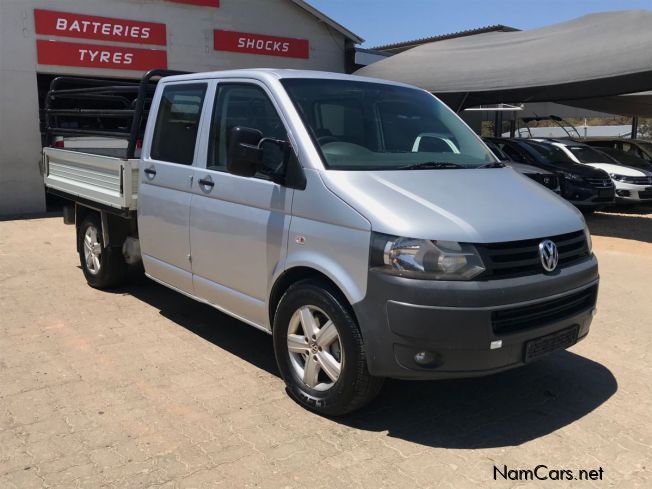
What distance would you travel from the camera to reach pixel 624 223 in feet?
39.5

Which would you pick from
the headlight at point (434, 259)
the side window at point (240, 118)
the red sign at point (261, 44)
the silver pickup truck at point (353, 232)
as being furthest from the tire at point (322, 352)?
the red sign at point (261, 44)

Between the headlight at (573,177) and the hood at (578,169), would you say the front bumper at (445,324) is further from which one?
the hood at (578,169)

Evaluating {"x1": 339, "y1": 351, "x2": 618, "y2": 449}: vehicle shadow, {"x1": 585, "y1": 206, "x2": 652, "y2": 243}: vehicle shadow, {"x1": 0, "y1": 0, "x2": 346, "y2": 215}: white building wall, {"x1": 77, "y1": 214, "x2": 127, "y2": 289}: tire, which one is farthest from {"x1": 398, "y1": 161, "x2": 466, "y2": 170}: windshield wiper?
{"x1": 0, "y1": 0, "x2": 346, "y2": 215}: white building wall

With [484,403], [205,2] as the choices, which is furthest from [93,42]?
[484,403]

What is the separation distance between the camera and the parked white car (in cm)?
1329

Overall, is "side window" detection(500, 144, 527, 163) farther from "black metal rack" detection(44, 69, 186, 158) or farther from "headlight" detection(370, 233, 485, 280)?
"headlight" detection(370, 233, 485, 280)

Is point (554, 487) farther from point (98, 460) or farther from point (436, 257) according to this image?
point (98, 460)

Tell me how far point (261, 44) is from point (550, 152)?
23.0 feet

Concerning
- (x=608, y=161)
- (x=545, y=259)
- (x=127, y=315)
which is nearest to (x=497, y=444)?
(x=545, y=259)

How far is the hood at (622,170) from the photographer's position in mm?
13516

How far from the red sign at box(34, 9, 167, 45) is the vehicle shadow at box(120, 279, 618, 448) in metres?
9.42

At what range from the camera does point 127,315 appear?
18.3ft

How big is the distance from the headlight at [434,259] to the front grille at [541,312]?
27 centimetres

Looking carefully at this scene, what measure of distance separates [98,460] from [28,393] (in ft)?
3.53
